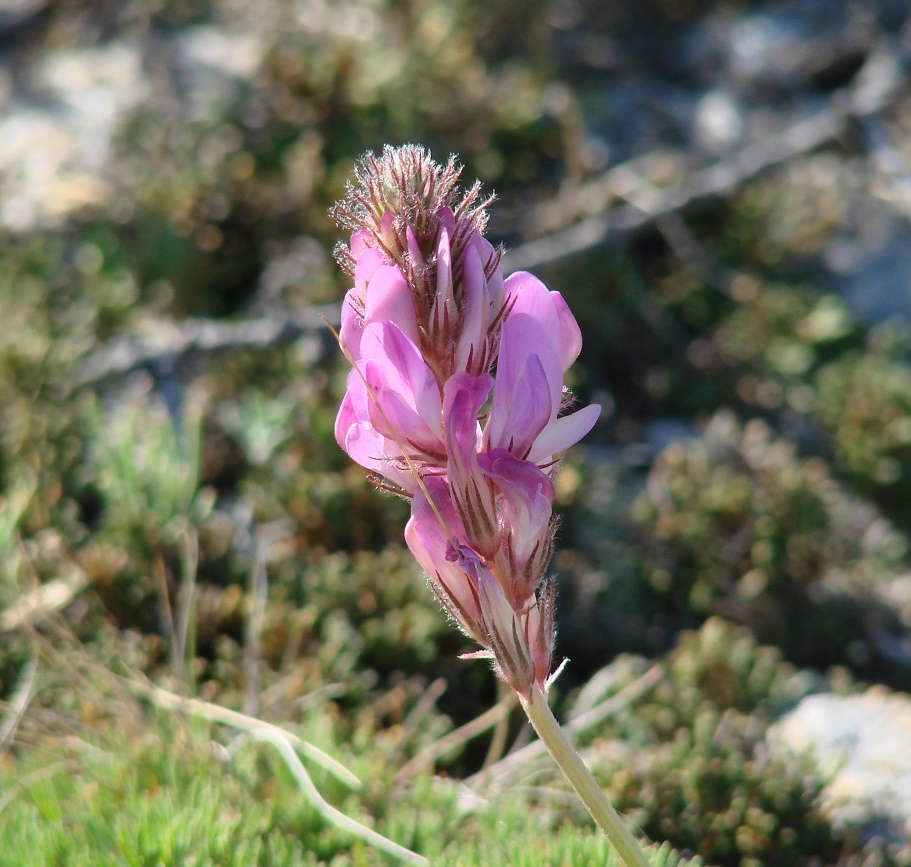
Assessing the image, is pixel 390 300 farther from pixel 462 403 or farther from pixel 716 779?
pixel 716 779

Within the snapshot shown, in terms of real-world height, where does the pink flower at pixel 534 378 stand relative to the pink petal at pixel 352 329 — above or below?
below

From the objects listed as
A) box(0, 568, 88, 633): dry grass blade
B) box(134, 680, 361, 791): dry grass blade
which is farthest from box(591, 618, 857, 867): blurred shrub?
box(0, 568, 88, 633): dry grass blade

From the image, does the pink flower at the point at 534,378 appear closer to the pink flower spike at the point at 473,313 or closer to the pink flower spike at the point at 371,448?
the pink flower spike at the point at 473,313

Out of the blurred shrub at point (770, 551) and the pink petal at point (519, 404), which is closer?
the pink petal at point (519, 404)

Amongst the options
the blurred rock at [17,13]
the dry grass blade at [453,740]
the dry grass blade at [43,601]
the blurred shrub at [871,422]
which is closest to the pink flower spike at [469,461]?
the dry grass blade at [453,740]

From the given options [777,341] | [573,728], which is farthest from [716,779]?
[777,341]

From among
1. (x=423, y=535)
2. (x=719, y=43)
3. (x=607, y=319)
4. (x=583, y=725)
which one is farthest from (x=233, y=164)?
(x=423, y=535)

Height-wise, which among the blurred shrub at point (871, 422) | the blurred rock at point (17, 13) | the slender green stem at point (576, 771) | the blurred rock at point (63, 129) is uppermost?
the blurred rock at point (17, 13)

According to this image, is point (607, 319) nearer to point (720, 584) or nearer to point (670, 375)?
point (670, 375)

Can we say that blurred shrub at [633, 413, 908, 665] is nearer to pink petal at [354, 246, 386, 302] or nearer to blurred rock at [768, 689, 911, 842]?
blurred rock at [768, 689, 911, 842]
